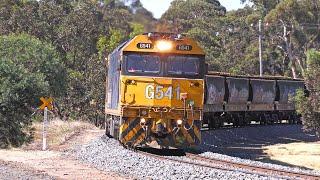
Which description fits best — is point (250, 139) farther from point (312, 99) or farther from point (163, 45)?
point (163, 45)

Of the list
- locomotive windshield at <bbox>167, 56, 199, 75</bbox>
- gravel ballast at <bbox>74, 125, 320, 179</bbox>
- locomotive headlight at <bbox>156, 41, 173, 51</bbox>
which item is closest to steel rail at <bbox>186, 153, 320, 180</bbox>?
gravel ballast at <bbox>74, 125, 320, 179</bbox>

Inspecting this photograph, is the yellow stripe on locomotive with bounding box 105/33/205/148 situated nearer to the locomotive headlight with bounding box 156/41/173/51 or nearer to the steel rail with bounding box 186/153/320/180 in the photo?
the locomotive headlight with bounding box 156/41/173/51

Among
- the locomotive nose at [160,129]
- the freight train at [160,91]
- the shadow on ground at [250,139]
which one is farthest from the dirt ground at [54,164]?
the shadow on ground at [250,139]

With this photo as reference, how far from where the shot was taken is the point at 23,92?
34.1m

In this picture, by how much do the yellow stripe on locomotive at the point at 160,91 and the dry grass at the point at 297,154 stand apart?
9.08 meters

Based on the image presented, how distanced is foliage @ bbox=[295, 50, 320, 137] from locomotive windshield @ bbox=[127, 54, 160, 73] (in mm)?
14354

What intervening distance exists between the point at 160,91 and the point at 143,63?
1.00 m

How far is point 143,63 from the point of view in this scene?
18953 millimetres

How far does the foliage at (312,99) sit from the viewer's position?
31297 mm

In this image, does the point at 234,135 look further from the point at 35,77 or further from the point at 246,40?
the point at 246,40

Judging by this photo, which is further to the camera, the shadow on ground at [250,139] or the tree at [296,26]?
the tree at [296,26]

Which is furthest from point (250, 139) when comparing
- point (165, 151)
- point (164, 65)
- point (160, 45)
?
point (160, 45)

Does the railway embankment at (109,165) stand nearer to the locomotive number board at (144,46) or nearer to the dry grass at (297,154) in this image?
the dry grass at (297,154)

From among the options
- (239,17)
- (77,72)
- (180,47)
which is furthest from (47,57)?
(239,17)
